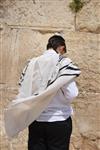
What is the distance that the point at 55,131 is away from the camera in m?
4.34

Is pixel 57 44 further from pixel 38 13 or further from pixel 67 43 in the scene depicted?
pixel 38 13

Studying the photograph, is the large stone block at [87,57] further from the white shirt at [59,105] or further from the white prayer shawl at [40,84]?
the white shirt at [59,105]

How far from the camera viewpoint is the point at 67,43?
20.4 feet

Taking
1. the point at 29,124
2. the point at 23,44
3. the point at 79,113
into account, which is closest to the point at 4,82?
the point at 23,44

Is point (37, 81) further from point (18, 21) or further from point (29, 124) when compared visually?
point (18, 21)

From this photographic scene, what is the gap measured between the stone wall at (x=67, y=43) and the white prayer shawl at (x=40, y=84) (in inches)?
64.1

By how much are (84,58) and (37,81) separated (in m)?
1.84

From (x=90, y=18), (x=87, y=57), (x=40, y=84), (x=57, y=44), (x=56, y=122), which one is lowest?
(x=56, y=122)

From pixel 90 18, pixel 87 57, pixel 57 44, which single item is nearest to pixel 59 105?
pixel 57 44

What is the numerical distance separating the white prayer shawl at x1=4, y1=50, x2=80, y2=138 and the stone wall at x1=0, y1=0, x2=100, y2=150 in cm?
163

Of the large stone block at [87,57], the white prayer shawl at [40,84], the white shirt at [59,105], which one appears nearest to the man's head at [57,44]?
the white prayer shawl at [40,84]

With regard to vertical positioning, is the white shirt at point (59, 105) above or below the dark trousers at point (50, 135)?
above

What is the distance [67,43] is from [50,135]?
2085mm

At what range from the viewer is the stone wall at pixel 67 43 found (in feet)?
20.2
